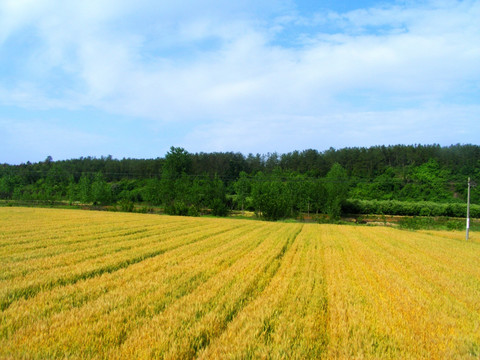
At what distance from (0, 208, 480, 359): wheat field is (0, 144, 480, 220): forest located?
136 ft

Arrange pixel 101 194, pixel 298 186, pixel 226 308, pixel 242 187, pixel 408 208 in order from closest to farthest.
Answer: pixel 226 308 → pixel 408 208 → pixel 298 186 → pixel 101 194 → pixel 242 187

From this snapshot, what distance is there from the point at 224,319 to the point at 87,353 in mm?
2285

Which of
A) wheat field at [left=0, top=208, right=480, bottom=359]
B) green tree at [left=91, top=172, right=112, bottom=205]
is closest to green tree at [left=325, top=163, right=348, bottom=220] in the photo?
wheat field at [left=0, top=208, right=480, bottom=359]

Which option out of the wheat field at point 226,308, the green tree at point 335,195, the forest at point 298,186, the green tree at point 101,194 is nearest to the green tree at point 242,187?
the forest at point 298,186

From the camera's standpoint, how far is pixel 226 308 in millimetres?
5859

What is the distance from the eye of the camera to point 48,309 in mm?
5422

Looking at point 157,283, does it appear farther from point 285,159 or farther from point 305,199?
point 285,159

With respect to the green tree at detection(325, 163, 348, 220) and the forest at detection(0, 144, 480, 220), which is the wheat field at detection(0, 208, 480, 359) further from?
the green tree at detection(325, 163, 348, 220)

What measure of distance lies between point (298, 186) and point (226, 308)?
201 feet

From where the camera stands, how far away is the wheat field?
171 inches

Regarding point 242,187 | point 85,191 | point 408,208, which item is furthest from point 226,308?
point 85,191

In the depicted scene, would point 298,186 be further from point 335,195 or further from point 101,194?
point 101,194

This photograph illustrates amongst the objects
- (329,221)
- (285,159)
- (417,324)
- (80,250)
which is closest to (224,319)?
(417,324)

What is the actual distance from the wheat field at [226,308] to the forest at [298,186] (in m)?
41.3
